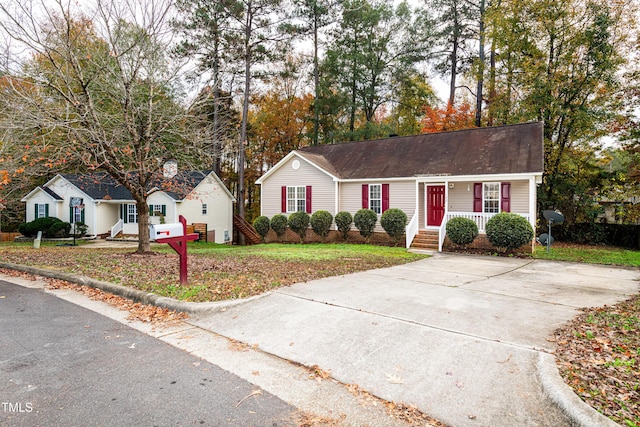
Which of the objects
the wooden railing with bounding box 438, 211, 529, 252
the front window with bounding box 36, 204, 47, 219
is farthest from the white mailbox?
A: the front window with bounding box 36, 204, 47, 219

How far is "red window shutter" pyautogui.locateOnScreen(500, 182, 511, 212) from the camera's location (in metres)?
14.5

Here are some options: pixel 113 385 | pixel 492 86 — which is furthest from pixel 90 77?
pixel 492 86

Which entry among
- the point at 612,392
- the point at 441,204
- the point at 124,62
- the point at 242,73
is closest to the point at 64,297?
the point at 124,62

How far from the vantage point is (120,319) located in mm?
5176

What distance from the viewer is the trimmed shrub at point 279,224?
61.3 feet

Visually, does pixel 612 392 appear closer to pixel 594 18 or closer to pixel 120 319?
pixel 120 319

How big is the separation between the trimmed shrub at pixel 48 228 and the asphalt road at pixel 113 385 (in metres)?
20.9

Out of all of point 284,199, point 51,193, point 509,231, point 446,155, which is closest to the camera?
point 509,231

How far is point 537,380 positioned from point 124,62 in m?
11.6

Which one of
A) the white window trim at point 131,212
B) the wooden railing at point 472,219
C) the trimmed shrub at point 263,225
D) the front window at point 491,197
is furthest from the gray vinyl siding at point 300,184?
the white window trim at point 131,212

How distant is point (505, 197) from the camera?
14.5 meters

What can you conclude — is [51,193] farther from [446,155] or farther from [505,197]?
[505,197]

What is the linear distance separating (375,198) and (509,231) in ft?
20.7

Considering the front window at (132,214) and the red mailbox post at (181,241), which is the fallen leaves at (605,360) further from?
the front window at (132,214)
